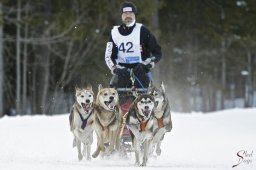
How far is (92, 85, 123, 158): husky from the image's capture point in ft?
29.3

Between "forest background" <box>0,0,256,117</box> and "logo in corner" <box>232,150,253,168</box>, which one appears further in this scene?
"forest background" <box>0,0,256,117</box>

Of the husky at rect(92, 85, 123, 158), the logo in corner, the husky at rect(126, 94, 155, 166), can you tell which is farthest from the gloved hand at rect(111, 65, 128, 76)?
the logo in corner

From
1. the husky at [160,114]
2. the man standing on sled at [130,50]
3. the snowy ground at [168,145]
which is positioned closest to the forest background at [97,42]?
the snowy ground at [168,145]

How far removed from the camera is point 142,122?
8570 mm

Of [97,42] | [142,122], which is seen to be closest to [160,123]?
[142,122]

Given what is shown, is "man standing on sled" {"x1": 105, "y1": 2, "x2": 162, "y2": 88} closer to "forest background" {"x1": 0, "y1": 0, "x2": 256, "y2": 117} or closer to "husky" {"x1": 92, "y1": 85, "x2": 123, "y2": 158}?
"husky" {"x1": 92, "y1": 85, "x2": 123, "y2": 158}

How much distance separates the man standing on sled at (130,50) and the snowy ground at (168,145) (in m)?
1.18

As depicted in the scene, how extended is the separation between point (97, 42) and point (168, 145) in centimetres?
1789

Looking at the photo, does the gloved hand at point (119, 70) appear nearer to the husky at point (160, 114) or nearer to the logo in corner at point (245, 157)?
the husky at point (160, 114)

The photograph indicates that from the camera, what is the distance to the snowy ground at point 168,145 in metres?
8.64

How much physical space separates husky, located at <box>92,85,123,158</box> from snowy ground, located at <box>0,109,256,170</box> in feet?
0.92

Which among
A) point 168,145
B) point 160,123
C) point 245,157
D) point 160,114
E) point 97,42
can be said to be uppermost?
point 97,42

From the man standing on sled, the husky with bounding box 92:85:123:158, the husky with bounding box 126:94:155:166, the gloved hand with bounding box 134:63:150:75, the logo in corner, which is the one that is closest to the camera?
the husky with bounding box 126:94:155:166

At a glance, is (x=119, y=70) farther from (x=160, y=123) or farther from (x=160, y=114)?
(x=160, y=123)
